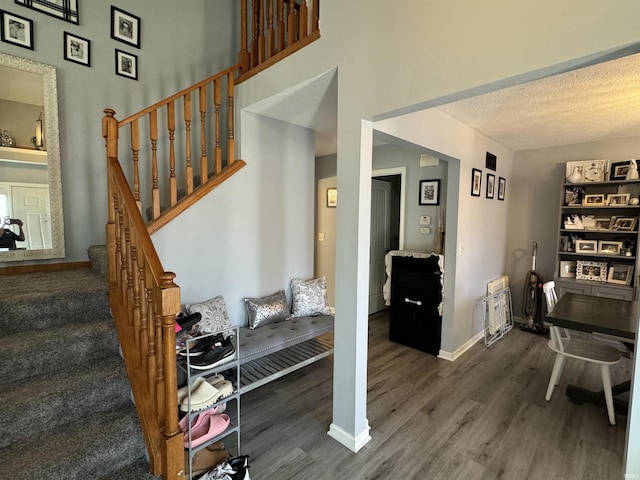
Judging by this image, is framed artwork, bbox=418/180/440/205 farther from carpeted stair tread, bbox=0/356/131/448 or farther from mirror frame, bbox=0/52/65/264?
mirror frame, bbox=0/52/65/264

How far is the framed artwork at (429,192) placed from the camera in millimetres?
3633

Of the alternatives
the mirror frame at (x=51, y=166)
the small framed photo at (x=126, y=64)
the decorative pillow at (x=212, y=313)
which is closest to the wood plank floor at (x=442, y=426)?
the decorative pillow at (x=212, y=313)

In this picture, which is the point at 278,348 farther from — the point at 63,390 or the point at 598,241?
the point at 598,241

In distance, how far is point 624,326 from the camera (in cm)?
208

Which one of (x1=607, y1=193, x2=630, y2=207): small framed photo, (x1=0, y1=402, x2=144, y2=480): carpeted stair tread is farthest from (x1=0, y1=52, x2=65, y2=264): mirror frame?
(x1=607, y1=193, x2=630, y2=207): small framed photo

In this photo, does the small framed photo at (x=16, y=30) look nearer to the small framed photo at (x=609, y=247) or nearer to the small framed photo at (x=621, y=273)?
the small framed photo at (x=609, y=247)

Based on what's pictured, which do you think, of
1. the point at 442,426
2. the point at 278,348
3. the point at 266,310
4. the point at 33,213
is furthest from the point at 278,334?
the point at 33,213

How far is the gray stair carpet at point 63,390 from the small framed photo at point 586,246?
4653 millimetres

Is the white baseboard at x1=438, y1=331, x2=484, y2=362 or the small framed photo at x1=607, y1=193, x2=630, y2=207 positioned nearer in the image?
the white baseboard at x1=438, y1=331, x2=484, y2=362

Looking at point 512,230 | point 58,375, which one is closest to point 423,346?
point 512,230

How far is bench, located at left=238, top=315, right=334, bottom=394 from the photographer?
2.36m

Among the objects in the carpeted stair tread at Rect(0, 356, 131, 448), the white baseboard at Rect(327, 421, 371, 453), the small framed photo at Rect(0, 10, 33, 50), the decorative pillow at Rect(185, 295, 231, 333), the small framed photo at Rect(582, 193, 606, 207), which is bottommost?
the white baseboard at Rect(327, 421, 371, 453)

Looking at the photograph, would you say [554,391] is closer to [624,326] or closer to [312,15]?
[624,326]

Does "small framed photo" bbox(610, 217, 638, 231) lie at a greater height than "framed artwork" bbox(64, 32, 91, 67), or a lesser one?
lesser
